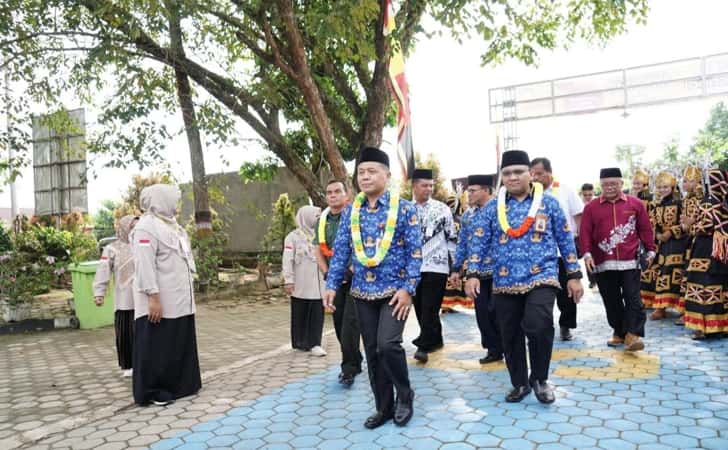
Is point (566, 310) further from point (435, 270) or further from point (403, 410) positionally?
point (403, 410)

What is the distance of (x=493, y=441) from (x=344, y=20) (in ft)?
19.3

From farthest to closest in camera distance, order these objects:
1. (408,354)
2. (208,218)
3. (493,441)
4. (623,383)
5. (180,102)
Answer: (208,218) → (180,102) → (408,354) → (623,383) → (493,441)

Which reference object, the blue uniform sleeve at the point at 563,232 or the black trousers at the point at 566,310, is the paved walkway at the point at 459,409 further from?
the blue uniform sleeve at the point at 563,232

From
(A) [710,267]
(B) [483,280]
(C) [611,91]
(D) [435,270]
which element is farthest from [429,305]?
(C) [611,91]

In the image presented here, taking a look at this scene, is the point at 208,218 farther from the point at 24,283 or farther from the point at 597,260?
the point at 597,260

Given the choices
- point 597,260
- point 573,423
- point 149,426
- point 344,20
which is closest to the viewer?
point 573,423

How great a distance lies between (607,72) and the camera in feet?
57.4

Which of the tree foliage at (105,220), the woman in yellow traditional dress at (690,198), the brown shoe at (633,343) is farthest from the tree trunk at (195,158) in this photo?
the tree foliage at (105,220)

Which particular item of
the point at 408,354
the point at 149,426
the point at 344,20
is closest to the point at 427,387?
the point at 408,354

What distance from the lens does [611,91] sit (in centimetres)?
1753

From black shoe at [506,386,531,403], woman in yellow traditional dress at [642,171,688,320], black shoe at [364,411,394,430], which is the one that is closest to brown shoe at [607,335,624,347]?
woman in yellow traditional dress at [642,171,688,320]

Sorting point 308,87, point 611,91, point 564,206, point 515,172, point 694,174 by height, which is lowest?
point 564,206

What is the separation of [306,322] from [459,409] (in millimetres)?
2701

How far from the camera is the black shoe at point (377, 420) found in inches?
156
